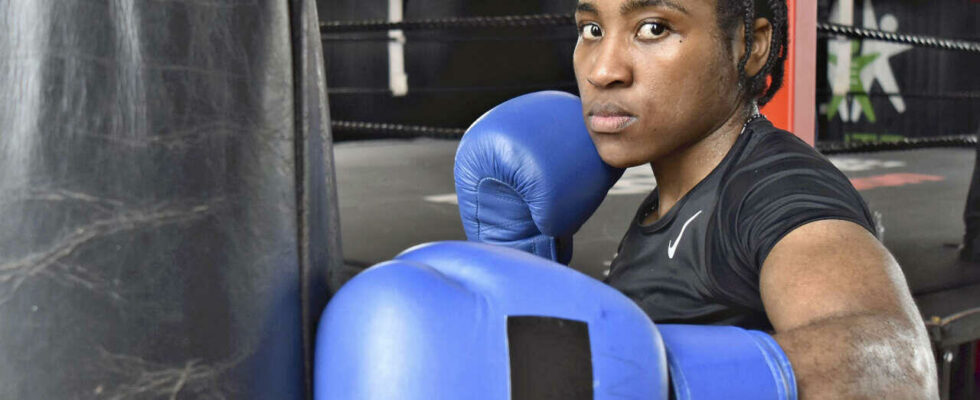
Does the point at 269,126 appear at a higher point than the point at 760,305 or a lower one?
higher

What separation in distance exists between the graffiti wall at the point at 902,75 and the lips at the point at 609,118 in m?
5.21

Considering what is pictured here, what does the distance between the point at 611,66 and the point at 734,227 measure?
183 millimetres

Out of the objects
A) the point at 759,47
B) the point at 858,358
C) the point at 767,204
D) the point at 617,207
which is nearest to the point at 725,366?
the point at 858,358

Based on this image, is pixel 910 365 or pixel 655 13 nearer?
pixel 910 365

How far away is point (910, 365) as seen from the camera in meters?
0.57

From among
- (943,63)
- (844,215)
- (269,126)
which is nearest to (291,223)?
(269,126)

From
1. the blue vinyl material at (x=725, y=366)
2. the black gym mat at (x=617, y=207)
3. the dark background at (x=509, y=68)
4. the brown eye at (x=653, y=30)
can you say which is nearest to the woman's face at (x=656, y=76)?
the brown eye at (x=653, y=30)

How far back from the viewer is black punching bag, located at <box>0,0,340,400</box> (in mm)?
456

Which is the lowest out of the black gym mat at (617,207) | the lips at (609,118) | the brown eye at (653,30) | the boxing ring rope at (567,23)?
the black gym mat at (617,207)

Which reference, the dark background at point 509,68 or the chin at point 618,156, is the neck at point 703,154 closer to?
the chin at point 618,156

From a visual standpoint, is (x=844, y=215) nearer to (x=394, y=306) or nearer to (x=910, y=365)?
(x=910, y=365)

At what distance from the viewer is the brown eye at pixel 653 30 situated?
0.80m

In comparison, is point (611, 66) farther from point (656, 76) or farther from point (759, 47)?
point (759, 47)

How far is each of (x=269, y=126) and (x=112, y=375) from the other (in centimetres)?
15
